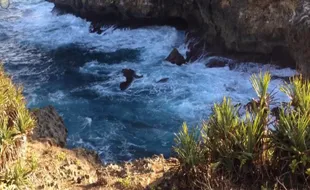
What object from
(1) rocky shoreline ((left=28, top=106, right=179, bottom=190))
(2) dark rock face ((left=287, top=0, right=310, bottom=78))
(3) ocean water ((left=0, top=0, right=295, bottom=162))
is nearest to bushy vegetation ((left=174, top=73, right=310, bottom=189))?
(1) rocky shoreline ((left=28, top=106, right=179, bottom=190))

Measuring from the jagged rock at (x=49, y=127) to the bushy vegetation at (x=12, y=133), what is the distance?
2649mm

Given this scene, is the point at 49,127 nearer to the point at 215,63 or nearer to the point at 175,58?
the point at 215,63

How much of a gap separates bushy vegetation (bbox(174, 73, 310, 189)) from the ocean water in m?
10.3

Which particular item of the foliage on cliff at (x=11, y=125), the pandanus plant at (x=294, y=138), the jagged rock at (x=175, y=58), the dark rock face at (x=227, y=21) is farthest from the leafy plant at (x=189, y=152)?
the jagged rock at (x=175, y=58)

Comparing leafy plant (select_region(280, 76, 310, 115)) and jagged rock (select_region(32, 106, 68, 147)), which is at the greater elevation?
leafy plant (select_region(280, 76, 310, 115))

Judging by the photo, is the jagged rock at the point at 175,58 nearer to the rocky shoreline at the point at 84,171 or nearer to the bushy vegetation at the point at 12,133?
the rocky shoreline at the point at 84,171

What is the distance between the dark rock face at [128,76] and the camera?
2530 centimetres

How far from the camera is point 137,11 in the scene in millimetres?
31875

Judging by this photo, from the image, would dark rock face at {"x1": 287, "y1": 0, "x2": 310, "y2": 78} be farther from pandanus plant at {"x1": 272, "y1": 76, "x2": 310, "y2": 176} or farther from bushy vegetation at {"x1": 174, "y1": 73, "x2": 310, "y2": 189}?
bushy vegetation at {"x1": 174, "y1": 73, "x2": 310, "y2": 189}

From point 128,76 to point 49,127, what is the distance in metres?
12.2

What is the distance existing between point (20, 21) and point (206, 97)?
25298mm

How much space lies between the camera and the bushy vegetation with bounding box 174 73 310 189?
7.94m

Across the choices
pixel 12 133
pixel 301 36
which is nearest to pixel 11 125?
pixel 12 133

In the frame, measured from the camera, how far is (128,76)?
2603 centimetres
